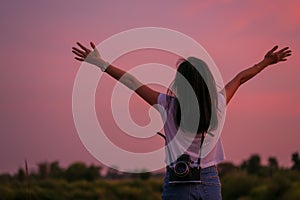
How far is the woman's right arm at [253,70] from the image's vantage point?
12.8ft

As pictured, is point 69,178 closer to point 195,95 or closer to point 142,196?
point 142,196

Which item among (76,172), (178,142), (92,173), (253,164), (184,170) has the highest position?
(76,172)

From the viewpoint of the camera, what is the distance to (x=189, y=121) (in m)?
3.59

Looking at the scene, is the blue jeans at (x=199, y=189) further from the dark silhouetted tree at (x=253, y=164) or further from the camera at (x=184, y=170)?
the dark silhouetted tree at (x=253, y=164)

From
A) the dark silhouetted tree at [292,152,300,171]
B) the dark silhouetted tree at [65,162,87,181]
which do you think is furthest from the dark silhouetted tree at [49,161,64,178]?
the dark silhouetted tree at [292,152,300,171]

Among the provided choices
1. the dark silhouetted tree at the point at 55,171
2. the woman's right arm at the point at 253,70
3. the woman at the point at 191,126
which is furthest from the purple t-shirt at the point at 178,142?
the dark silhouetted tree at the point at 55,171

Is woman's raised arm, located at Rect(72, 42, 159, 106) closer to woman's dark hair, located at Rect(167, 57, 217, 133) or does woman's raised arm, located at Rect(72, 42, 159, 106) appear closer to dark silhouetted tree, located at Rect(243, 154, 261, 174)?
woman's dark hair, located at Rect(167, 57, 217, 133)

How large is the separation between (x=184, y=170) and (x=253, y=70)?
0.88m

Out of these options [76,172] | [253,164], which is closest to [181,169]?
[253,164]

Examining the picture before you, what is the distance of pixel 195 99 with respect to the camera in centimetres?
361

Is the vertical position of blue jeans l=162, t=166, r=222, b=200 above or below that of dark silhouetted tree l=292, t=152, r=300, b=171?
below

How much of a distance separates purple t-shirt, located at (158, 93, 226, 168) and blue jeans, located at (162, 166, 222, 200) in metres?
0.06

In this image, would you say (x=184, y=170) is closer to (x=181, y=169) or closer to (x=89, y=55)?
(x=181, y=169)

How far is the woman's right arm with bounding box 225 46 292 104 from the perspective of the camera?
3910mm
